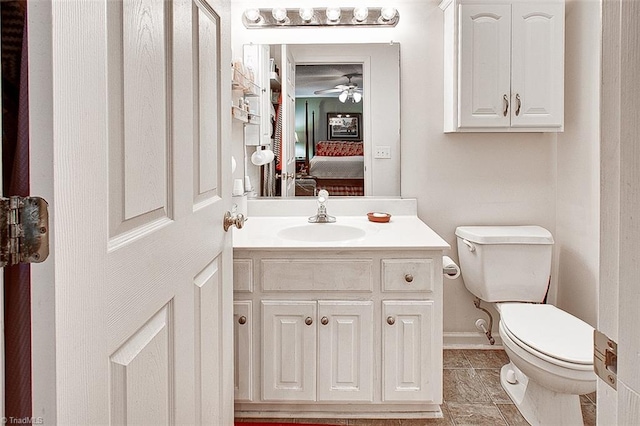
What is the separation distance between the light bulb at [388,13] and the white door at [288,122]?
0.52 metres

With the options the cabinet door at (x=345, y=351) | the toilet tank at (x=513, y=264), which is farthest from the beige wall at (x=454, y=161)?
the cabinet door at (x=345, y=351)

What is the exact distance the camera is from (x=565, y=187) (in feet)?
9.21

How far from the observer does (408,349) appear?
2.12 m

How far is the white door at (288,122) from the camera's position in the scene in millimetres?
2803

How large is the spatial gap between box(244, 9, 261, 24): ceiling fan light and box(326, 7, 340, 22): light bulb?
359 mm

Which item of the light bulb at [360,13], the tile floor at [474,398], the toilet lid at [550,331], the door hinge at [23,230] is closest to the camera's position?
the door hinge at [23,230]

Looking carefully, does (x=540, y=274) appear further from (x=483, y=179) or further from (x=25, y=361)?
(x=25, y=361)

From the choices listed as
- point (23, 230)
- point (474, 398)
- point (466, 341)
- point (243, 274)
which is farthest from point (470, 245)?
point (23, 230)

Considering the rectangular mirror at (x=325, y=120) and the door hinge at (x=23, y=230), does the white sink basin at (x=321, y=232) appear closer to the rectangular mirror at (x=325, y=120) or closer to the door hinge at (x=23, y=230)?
the rectangular mirror at (x=325, y=120)

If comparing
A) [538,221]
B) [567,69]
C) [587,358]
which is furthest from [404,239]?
[567,69]

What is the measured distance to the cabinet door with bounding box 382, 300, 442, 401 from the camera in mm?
2107

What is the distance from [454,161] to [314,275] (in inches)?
47.3

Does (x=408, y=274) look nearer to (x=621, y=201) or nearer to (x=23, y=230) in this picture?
(x=621, y=201)

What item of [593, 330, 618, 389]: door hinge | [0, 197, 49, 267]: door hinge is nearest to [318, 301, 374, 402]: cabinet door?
[593, 330, 618, 389]: door hinge
